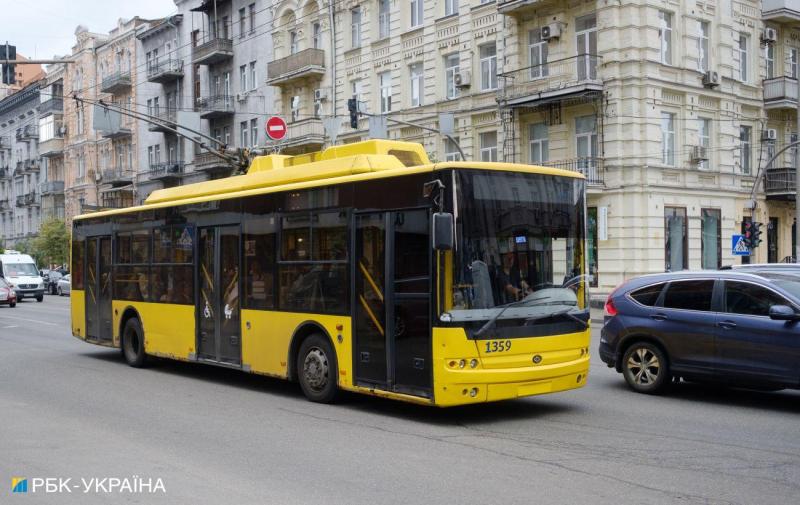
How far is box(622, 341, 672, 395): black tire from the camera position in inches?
459

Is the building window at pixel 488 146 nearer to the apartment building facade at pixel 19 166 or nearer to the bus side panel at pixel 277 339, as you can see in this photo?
the bus side panel at pixel 277 339

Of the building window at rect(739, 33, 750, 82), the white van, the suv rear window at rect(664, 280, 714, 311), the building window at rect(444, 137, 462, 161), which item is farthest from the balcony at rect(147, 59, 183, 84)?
the suv rear window at rect(664, 280, 714, 311)

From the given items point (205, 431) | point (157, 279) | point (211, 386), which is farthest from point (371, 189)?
point (157, 279)

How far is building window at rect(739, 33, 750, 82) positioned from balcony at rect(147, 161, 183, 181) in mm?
32968

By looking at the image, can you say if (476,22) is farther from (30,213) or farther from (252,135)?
(30,213)

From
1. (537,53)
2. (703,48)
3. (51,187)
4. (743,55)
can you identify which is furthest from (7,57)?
(51,187)

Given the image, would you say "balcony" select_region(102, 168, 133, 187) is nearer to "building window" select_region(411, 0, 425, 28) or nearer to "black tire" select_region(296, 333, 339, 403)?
"building window" select_region(411, 0, 425, 28)

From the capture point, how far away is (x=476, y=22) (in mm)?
34688

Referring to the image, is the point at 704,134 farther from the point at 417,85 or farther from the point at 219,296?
the point at 219,296

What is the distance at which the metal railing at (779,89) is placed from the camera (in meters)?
35.2

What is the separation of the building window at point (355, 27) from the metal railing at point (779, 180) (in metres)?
18.7

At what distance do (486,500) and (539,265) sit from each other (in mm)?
3835

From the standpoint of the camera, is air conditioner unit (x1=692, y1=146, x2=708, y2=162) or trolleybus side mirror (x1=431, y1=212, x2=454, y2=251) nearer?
trolleybus side mirror (x1=431, y1=212, x2=454, y2=251)

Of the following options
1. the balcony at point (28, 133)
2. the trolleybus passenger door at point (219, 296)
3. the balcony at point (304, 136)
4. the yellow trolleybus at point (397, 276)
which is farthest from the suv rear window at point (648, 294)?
→ the balcony at point (28, 133)
